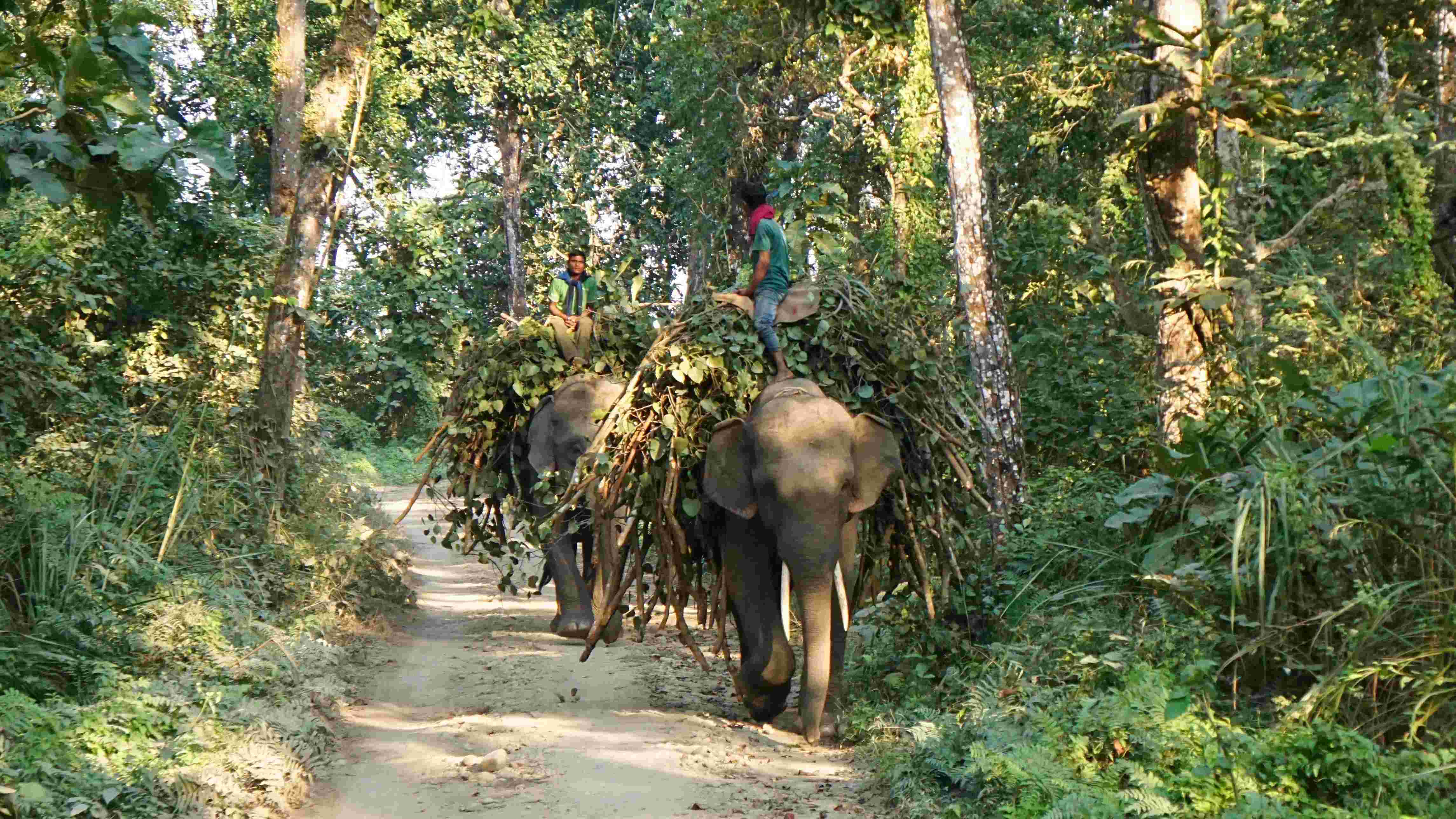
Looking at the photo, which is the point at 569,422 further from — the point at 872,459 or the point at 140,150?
the point at 140,150

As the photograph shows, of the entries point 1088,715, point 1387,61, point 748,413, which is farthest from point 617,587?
point 1387,61

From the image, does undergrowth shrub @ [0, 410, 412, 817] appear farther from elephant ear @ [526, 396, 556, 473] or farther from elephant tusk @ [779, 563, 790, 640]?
elephant tusk @ [779, 563, 790, 640]

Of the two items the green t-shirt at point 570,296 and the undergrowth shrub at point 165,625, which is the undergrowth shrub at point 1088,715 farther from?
the green t-shirt at point 570,296

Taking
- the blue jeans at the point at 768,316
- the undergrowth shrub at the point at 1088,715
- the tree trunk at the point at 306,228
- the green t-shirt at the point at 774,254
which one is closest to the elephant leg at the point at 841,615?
the undergrowth shrub at the point at 1088,715

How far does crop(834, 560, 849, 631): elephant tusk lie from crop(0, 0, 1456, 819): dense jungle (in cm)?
13

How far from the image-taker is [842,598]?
27.7 feet

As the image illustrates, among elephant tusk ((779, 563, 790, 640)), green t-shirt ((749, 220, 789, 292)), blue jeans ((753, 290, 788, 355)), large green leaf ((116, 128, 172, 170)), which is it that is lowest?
elephant tusk ((779, 563, 790, 640))

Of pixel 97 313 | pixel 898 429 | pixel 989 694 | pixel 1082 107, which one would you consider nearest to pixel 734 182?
pixel 1082 107

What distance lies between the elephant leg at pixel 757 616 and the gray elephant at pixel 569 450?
287 centimetres

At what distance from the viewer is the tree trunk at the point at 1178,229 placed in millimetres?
8625

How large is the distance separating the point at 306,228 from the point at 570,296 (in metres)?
2.73

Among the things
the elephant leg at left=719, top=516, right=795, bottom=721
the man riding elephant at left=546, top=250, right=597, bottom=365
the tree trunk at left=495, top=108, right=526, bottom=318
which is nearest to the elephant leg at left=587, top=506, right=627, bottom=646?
the elephant leg at left=719, top=516, right=795, bottom=721

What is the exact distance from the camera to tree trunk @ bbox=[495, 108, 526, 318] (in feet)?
110

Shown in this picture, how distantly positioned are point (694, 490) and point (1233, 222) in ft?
15.1
